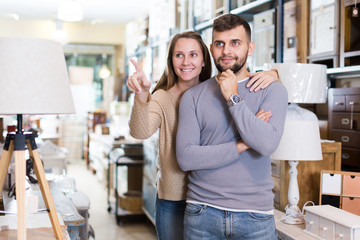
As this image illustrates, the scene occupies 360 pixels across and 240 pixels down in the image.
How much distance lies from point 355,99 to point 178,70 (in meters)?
1.05

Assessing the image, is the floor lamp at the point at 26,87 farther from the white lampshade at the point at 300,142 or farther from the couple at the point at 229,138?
the white lampshade at the point at 300,142

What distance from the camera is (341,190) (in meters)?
2.01

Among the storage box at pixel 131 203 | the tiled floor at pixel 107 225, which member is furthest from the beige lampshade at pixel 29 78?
the storage box at pixel 131 203

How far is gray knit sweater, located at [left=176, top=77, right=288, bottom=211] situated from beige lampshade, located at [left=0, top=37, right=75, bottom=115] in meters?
0.49

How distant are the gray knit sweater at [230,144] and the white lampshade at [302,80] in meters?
0.55

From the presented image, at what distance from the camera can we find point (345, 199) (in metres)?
2.01

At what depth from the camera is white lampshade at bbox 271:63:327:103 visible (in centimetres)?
206

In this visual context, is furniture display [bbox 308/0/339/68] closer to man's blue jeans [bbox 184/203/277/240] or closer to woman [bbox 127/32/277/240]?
woman [bbox 127/32/277/240]

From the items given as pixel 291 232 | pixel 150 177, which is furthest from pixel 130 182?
pixel 291 232

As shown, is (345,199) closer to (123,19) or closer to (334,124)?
(334,124)

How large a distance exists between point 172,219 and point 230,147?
0.57 meters

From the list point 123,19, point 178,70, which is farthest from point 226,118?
point 123,19

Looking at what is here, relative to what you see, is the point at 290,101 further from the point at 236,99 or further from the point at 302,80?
the point at 236,99

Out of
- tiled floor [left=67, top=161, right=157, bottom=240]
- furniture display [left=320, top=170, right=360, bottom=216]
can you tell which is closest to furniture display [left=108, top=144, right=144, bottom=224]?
tiled floor [left=67, top=161, right=157, bottom=240]
